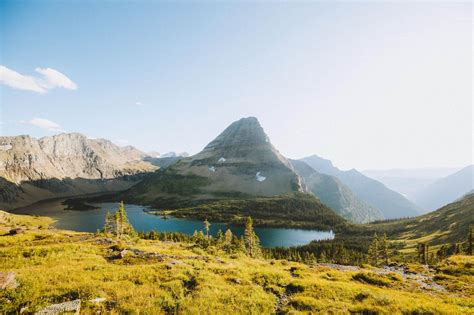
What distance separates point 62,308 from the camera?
1305 cm

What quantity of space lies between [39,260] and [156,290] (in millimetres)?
16696

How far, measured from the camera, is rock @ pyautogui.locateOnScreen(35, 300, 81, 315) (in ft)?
41.0

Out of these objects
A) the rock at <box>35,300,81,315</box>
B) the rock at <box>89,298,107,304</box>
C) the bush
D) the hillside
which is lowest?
the bush

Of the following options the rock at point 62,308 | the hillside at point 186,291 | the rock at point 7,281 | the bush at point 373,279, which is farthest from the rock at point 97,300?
the bush at point 373,279

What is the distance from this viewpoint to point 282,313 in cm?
1620

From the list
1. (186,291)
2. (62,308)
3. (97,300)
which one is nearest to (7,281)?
(62,308)

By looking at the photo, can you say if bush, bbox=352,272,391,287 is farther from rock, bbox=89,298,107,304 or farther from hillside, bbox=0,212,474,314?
rock, bbox=89,298,107,304

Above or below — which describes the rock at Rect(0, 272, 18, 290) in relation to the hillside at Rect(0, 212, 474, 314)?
above

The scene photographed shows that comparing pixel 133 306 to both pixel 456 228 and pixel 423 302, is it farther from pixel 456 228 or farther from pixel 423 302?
pixel 456 228

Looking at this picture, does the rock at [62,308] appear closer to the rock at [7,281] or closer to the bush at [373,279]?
the rock at [7,281]

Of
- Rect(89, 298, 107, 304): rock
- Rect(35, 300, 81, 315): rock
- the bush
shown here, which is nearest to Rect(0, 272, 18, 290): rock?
Rect(35, 300, 81, 315): rock

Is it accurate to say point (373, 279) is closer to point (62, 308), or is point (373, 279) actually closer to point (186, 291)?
point (186, 291)

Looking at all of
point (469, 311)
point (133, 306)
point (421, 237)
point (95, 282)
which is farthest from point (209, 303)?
point (421, 237)

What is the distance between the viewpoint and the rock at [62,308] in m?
12.5
